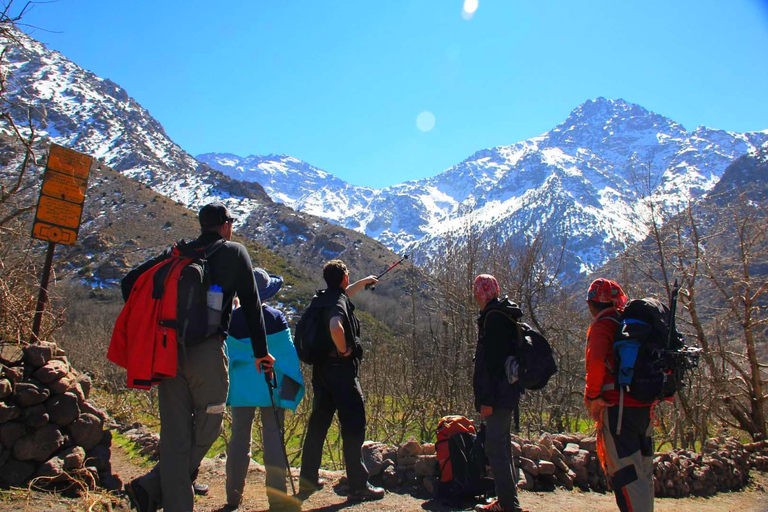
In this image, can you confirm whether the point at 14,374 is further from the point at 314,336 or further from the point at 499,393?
the point at 499,393

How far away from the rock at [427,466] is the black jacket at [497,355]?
3.86 ft

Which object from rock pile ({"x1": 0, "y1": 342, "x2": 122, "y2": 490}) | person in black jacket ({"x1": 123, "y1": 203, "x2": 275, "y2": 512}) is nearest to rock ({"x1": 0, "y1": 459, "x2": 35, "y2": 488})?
rock pile ({"x1": 0, "y1": 342, "x2": 122, "y2": 490})

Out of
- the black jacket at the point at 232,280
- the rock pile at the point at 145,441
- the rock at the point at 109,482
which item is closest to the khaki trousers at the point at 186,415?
the black jacket at the point at 232,280

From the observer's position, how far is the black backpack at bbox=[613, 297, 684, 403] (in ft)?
11.6

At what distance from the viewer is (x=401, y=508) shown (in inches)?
174

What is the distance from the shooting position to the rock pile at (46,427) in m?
3.94

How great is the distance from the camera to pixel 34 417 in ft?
13.3

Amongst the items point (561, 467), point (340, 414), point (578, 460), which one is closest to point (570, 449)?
point (578, 460)

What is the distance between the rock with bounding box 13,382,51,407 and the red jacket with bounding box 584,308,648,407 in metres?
4.20

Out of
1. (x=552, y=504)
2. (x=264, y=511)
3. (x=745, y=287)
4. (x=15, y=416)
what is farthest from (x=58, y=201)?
(x=745, y=287)

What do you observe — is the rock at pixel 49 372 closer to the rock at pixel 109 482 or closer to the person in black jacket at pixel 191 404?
the rock at pixel 109 482

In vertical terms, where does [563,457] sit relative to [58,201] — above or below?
below

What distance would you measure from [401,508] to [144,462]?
369 centimetres

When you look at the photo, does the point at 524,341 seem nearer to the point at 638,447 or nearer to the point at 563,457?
the point at 638,447
